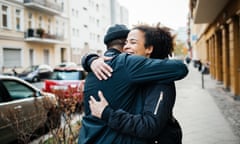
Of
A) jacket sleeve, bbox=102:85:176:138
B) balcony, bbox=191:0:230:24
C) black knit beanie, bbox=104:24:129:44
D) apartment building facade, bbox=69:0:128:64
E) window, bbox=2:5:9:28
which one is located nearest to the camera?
jacket sleeve, bbox=102:85:176:138

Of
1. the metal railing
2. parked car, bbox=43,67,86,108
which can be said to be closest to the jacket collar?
parked car, bbox=43,67,86,108

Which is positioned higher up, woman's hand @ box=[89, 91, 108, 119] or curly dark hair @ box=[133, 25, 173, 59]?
curly dark hair @ box=[133, 25, 173, 59]

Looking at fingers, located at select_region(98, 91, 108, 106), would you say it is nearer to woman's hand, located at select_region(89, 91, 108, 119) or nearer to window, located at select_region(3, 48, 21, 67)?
woman's hand, located at select_region(89, 91, 108, 119)

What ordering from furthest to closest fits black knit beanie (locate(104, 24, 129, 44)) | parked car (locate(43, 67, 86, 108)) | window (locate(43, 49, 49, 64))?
window (locate(43, 49, 49, 64))
parked car (locate(43, 67, 86, 108))
black knit beanie (locate(104, 24, 129, 44))

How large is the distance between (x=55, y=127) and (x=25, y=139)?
0.83m

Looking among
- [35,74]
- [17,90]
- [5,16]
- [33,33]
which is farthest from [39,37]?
[17,90]

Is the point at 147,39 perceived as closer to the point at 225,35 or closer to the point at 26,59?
the point at 225,35

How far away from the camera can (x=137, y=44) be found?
5.85 ft

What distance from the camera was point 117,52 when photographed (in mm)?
1827

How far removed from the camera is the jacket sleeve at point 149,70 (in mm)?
1579

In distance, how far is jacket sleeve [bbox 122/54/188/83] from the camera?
1579 mm

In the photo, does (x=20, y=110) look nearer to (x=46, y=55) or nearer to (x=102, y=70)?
(x=102, y=70)

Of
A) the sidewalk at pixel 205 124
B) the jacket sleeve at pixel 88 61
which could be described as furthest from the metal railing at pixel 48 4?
the jacket sleeve at pixel 88 61

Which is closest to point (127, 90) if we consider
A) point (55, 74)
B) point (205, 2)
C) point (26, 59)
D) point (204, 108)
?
point (204, 108)
